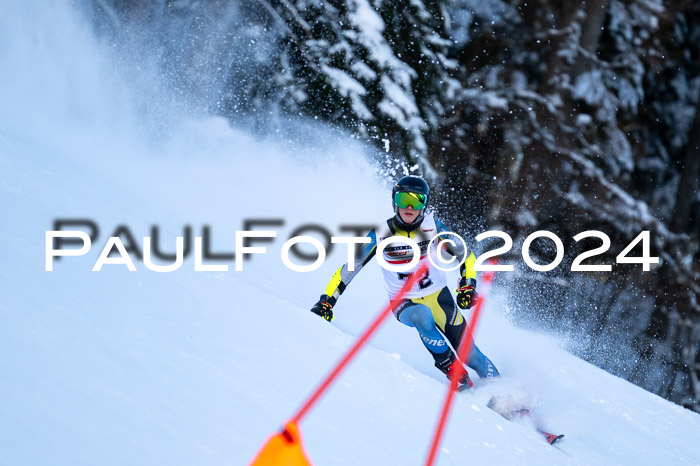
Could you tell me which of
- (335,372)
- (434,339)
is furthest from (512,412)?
(335,372)

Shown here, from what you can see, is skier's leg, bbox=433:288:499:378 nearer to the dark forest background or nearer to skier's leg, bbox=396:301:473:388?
skier's leg, bbox=396:301:473:388

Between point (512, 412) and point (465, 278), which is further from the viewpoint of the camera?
point (465, 278)

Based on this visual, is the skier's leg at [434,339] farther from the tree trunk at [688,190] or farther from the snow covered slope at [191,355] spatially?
the tree trunk at [688,190]

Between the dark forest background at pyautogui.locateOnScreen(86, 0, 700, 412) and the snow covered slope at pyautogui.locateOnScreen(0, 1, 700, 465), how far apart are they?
2.09 metres

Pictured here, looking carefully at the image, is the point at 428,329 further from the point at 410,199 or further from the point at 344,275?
the point at 410,199

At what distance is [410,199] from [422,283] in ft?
2.21

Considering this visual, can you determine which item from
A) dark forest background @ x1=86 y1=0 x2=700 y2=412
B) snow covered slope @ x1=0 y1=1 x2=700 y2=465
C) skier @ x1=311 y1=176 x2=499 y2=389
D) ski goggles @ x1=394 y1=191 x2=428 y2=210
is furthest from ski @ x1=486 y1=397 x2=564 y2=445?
dark forest background @ x1=86 y1=0 x2=700 y2=412

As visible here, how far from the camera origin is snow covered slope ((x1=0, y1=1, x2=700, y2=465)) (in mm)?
1693

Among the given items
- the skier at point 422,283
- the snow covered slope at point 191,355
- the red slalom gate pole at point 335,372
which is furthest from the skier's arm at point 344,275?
the red slalom gate pole at point 335,372

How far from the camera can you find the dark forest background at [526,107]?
29.8 feet

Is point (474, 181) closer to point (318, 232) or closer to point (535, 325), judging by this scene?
point (535, 325)

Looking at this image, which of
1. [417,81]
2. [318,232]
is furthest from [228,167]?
[417,81]

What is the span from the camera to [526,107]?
1140cm

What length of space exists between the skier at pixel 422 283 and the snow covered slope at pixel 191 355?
30 centimetres
